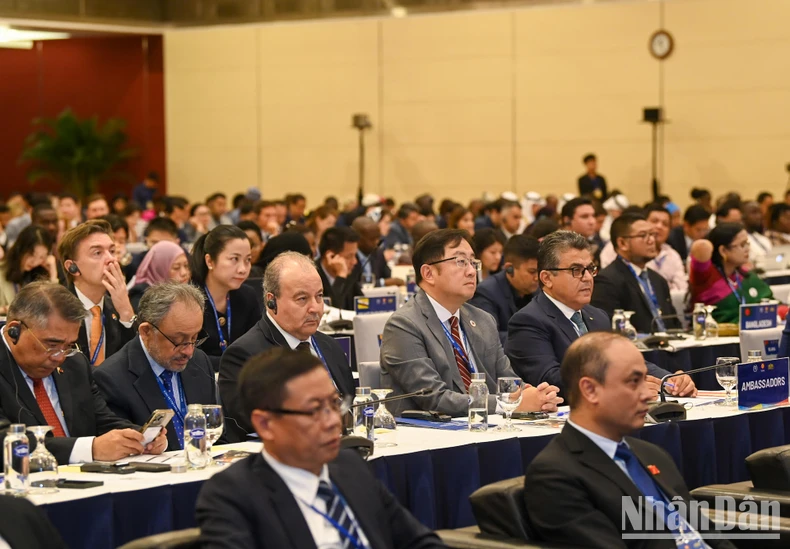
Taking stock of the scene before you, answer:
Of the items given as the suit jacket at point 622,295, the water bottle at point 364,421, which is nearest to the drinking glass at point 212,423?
the water bottle at point 364,421

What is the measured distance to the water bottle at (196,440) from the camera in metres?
3.39

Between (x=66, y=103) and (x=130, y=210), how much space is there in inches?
346

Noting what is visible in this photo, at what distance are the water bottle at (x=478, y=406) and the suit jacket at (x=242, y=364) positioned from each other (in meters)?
0.59

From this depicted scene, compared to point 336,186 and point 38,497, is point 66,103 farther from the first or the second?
point 38,497

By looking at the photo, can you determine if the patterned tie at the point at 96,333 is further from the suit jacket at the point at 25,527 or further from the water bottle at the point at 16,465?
the suit jacket at the point at 25,527

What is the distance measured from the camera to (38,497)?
303 cm

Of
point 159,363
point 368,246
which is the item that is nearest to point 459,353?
point 159,363

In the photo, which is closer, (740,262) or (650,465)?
(650,465)

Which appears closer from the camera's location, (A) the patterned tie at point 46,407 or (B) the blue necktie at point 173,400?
(A) the patterned tie at point 46,407

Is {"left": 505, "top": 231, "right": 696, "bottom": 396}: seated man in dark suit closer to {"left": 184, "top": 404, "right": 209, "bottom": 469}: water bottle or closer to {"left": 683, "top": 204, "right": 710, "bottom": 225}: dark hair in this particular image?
{"left": 184, "top": 404, "right": 209, "bottom": 469}: water bottle

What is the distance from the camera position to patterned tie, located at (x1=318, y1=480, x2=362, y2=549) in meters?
2.59

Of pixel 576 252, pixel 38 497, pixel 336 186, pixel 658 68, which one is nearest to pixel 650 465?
pixel 38 497

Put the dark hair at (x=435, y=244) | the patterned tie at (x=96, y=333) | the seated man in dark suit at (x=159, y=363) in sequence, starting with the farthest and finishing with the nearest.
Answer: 1. the patterned tie at (x=96, y=333)
2. the dark hair at (x=435, y=244)
3. the seated man in dark suit at (x=159, y=363)

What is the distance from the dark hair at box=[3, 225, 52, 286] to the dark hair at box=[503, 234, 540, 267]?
2.83m
